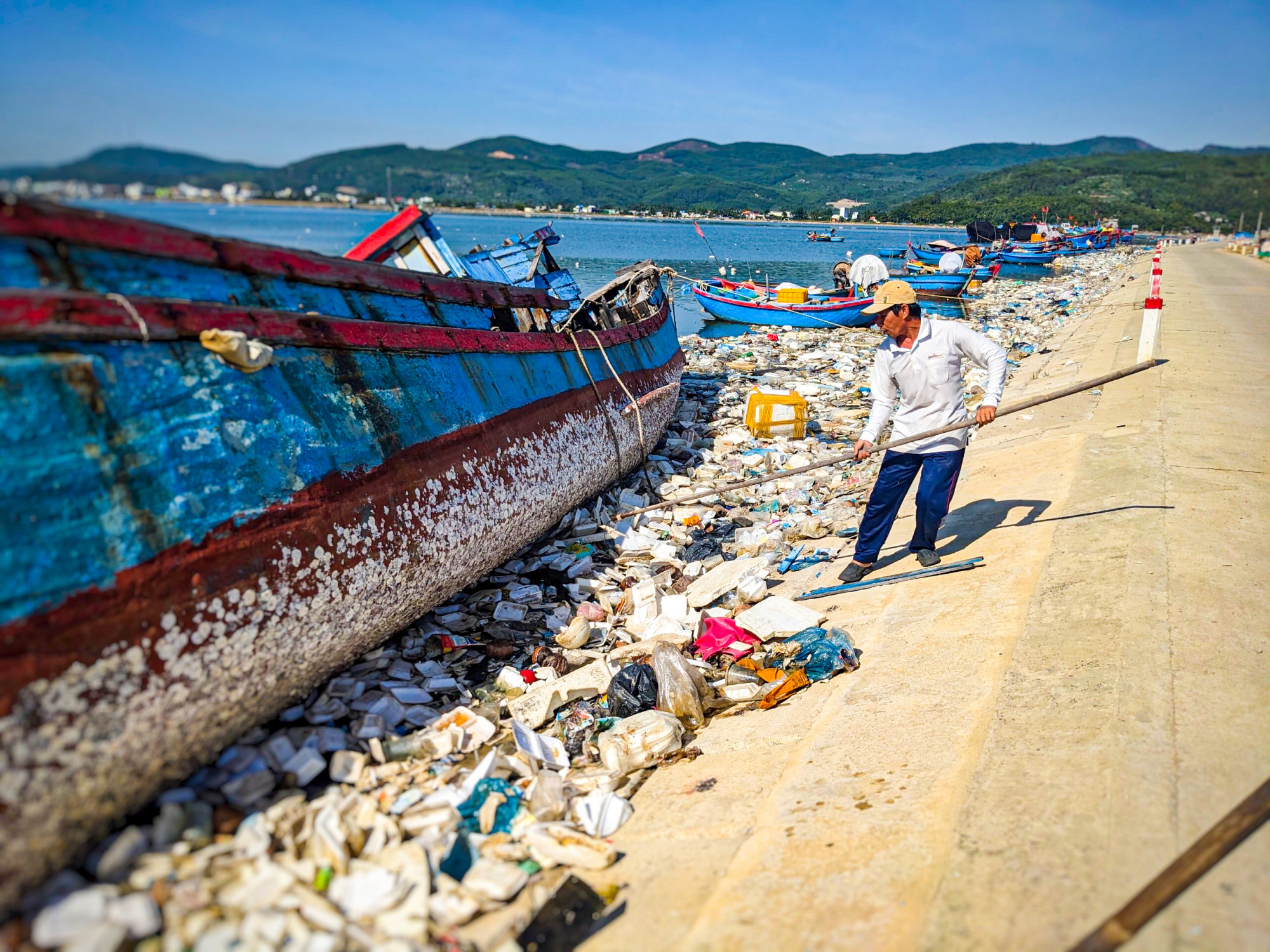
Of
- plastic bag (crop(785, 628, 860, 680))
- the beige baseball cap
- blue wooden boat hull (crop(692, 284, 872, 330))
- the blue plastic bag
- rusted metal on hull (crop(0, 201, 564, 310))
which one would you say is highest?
rusted metal on hull (crop(0, 201, 564, 310))

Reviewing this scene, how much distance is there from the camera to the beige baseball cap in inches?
159

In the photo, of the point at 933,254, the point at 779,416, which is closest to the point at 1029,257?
the point at 933,254

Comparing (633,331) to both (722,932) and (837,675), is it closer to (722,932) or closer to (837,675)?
(837,675)

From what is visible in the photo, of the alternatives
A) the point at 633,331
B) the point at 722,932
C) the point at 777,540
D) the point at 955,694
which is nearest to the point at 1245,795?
the point at 955,694

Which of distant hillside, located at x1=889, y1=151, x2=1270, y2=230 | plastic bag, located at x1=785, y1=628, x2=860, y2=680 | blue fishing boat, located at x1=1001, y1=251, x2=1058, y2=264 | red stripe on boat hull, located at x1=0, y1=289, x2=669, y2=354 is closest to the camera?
red stripe on boat hull, located at x1=0, y1=289, x2=669, y2=354

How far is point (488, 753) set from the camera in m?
2.96

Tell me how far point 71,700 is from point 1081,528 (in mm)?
4976

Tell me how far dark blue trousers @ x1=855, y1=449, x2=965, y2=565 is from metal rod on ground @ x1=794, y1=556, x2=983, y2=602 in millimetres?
167

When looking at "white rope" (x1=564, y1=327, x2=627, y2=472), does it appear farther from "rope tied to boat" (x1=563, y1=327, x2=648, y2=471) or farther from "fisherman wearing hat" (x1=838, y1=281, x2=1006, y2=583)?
"fisherman wearing hat" (x1=838, y1=281, x2=1006, y2=583)

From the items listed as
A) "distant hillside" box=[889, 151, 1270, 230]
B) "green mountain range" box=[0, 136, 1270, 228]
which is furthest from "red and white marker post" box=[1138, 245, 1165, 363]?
"distant hillside" box=[889, 151, 1270, 230]

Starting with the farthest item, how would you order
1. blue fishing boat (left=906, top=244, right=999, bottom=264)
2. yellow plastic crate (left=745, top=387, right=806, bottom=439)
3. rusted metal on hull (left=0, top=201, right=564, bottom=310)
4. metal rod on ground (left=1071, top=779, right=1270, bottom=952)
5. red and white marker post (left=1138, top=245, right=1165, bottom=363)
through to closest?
blue fishing boat (left=906, top=244, right=999, bottom=264), yellow plastic crate (left=745, top=387, right=806, bottom=439), red and white marker post (left=1138, top=245, right=1165, bottom=363), rusted metal on hull (left=0, top=201, right=564, bottom=310), metal rod on ground (left=1071, top=779, right=1270, bottom=952)

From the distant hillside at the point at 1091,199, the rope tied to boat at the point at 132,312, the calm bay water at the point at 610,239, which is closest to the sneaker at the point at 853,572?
the calm bay water at the point at 610,239

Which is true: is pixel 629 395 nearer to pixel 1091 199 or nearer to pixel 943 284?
pixel 943 284

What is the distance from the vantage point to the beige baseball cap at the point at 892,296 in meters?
4.03
